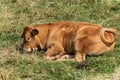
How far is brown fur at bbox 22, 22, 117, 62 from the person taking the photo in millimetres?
8430

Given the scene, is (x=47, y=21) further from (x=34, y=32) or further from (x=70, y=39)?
(x=70, y=39)

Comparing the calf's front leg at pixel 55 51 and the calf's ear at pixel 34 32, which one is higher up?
the calf's ear at pixel 34 32

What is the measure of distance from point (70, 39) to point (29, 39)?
2.74 feet

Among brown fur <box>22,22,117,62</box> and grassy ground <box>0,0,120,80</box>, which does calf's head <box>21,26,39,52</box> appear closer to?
brown fur <box>22,22,117,62</box>

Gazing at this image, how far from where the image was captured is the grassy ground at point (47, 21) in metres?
7.54

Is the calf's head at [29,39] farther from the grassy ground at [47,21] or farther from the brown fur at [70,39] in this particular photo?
the grassy ground at [47,21]

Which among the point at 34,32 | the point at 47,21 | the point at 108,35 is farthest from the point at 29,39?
the point at 47,21

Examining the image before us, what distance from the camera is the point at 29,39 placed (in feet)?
29.7

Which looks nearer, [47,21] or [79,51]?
[79,51]

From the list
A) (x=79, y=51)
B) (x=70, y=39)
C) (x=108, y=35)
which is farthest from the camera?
(x=70, y=39)

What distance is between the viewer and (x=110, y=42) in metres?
8.49

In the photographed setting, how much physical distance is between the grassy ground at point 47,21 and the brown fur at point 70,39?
0.18 meters

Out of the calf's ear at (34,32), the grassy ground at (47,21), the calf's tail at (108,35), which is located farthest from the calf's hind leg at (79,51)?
the calf's ear at (34,32)

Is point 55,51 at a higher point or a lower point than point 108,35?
lower
